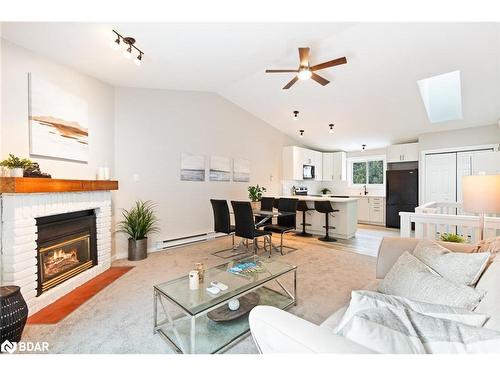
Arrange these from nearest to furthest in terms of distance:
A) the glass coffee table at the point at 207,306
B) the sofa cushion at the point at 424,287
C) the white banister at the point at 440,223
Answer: the sofa cushion at the point at 424,287, the glass coffee table at the point at 207,306, the white banister at the point at 440,223

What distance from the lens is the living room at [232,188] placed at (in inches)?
48.4

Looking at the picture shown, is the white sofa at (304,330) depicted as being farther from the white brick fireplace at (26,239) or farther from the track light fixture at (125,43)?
the track light fixture at (125,43)

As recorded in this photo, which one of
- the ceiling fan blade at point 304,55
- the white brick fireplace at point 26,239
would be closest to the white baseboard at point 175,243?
the white brick fireplace at point 26,239

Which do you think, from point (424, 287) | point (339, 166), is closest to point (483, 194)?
point (424, 287)

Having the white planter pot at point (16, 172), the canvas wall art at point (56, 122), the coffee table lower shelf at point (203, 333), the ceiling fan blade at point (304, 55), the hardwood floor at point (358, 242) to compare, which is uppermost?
the ceiling fan blade at point (304, 55)

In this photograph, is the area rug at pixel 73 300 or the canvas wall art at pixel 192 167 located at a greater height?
the canvas wall art at pixel 192 167

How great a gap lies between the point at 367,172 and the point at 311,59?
15.7ft

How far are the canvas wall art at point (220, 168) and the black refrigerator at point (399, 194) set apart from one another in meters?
4.23

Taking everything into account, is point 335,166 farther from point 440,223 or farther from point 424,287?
point 424,287

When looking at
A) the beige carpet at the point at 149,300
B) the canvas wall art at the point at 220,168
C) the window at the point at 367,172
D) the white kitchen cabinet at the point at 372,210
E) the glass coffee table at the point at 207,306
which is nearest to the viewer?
the glass coffee table at the point at 207,306

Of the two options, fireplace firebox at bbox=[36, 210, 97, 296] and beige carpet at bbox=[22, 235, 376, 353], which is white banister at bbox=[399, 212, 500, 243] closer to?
beige carpet at bbox=[22, 235, 376, 353]

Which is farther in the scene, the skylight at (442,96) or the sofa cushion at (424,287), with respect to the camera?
the skylight at (442,96)

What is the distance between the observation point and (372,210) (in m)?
6.32

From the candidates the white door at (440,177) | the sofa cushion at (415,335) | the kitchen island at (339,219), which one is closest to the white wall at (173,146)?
the kitchen island at (339,219)
